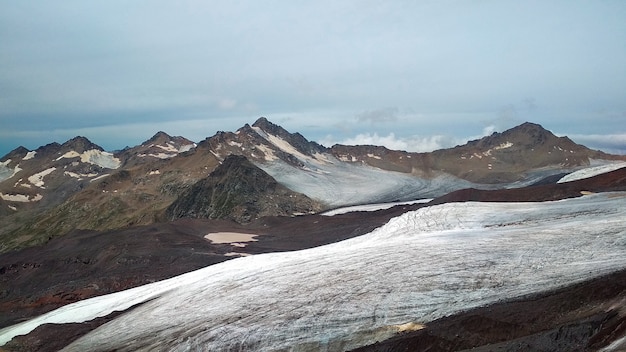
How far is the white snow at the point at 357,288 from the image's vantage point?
19.1m

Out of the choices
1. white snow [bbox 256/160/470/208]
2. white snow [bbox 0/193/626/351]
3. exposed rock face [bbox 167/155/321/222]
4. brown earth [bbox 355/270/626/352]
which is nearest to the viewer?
brown earth [bbox 355/270/626/352]

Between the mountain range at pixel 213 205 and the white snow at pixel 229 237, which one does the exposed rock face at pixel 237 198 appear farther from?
the white snow at pixel 229 237

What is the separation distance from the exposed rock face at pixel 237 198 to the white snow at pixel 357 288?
76697 mm

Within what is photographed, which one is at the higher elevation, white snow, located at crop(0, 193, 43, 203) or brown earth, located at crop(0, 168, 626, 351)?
white snow, located at crop(0, 193, 43, 203)

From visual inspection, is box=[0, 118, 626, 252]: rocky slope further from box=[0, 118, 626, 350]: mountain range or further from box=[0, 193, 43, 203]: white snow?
box=[0, 118, 626, 350]: mountain range

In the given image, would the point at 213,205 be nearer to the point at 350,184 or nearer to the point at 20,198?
the point at 350,184

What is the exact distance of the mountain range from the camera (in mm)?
46875

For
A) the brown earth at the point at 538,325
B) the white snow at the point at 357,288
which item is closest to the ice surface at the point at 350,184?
the white snow at the point at 357,288

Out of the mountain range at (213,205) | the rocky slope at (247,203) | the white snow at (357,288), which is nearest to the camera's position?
the white snow at (357,288)

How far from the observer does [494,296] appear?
62.2ft

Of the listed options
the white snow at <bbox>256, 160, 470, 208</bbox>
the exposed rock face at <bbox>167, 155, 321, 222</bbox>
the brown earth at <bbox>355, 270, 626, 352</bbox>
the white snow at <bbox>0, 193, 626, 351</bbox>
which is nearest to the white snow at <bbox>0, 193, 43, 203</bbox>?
the white snow at <bbox>256, 160, 470, 208</bbox>

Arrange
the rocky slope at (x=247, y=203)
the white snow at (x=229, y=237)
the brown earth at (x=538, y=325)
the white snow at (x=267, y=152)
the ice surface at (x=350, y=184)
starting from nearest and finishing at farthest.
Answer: the brown earth at (x=538, y=325), the white snow at (x=229, y=237), the ice surface at (x=350, y=184), the rocky slope at (x=247, y=203), the white snow at (x=267, y=152)

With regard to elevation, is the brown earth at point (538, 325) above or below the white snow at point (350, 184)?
below

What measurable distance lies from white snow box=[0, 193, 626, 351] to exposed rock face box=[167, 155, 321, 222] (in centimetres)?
7670
